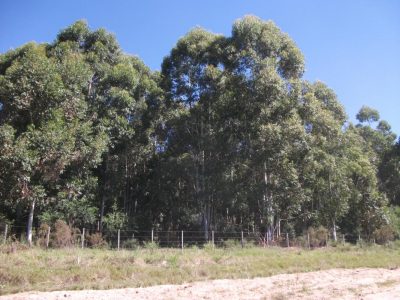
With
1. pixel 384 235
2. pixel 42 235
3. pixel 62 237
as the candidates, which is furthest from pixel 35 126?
pixel 384 235

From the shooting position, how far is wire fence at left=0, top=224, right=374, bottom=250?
2005 centimetres

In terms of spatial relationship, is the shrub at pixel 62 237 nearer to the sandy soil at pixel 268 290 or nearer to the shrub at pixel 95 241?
the shrub at pixel 95 241

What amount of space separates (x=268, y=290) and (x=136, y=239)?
13.4m

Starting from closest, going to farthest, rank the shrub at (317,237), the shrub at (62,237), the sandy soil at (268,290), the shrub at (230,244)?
1. the sandy soil at (268,290)
2. the shrub at (62,237)
3. the shrub at (230,244)
4. the shrub at (317,237)

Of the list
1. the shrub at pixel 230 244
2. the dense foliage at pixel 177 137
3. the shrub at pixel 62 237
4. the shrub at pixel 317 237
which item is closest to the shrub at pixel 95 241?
the shrub at pixel 62 237

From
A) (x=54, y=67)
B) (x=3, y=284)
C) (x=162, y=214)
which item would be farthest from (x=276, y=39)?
(x=3, y=284)

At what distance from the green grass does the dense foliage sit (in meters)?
5.56

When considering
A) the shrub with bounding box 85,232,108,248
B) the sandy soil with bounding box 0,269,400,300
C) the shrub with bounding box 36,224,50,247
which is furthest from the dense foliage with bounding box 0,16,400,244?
the sandy soil with bounding box 0,269,400,300

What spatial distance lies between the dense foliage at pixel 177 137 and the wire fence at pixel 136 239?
0.75 metres

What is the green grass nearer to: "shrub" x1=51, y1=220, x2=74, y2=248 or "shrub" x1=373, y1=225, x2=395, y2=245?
"shrub" x1=51, y1=220, x2=74, y2=248

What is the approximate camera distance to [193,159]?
29.3 metres

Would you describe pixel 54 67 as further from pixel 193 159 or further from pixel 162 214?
pixel 162 214

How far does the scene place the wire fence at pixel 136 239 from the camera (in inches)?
789

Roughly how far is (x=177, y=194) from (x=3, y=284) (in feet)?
70.0
